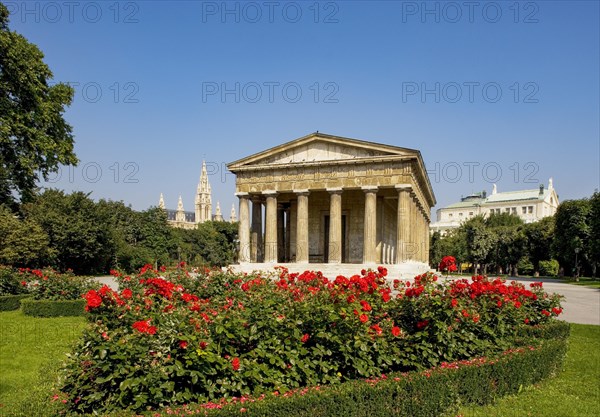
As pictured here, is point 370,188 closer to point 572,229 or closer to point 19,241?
point 19,241

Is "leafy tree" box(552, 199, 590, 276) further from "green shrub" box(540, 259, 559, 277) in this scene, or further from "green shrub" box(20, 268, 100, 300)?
"green shrub" box(20, 268, 100, 300)

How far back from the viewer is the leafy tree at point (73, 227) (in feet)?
146

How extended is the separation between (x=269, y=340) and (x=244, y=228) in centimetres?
3128

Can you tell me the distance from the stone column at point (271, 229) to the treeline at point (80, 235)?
5.78m

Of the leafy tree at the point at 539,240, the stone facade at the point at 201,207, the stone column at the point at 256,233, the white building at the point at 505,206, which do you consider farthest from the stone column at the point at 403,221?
the stone facade at the point at 201,207

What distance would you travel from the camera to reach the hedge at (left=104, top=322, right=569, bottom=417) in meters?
6.23

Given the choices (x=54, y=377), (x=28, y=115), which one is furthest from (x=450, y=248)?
(x=54, y=377)

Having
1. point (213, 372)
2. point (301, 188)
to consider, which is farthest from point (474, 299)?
point (301, 188)

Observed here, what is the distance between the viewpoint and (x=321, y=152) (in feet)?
115

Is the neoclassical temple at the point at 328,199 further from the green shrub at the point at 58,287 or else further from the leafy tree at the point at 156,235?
the leafy tree at the point at 156,235

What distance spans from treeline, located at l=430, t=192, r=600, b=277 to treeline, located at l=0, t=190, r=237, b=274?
4282 cm

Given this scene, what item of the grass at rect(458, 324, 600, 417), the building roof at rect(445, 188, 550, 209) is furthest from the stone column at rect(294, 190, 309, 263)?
the building roof at rect(445, 188, 550, 209)

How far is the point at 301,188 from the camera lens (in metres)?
35.5

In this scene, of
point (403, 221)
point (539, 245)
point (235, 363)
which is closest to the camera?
point (235, 363)
